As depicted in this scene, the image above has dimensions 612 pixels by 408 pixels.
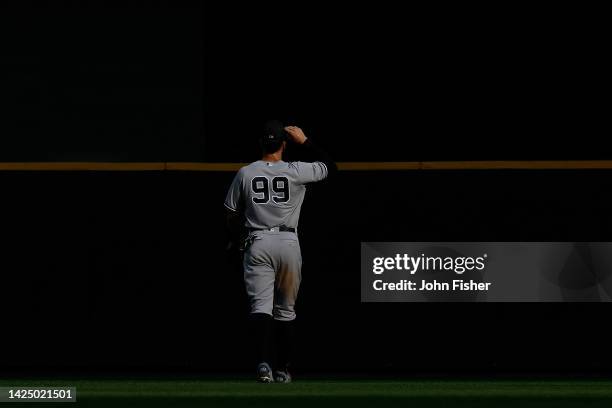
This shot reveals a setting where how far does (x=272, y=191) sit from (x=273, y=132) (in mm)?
409

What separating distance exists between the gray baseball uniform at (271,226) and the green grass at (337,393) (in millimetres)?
642

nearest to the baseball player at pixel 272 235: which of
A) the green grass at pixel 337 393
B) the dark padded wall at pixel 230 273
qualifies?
the green grass at pixel 337 393

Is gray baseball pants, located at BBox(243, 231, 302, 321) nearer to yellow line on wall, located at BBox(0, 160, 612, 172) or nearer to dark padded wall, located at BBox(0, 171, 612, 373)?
dark padded wall, located at BBox(0, 171, 612, 373)

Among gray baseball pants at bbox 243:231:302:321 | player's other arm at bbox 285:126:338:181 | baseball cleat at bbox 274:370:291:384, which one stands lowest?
baseball cleat at bbox 274:370:291:384

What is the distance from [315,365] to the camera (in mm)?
11148

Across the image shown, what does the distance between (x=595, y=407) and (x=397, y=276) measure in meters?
3.04

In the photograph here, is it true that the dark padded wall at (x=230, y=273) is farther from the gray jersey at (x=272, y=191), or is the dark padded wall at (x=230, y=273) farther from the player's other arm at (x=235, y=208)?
the gray jersey at (x=272, y=191)

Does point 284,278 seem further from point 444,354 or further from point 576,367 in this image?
point 576,367

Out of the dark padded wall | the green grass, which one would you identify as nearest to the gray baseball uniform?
the green grass

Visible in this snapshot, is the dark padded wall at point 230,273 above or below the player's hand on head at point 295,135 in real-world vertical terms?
below

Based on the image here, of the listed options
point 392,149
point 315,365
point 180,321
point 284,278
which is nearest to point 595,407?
point 284,278

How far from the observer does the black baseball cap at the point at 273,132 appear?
9.74 m

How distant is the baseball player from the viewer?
9.74 meters

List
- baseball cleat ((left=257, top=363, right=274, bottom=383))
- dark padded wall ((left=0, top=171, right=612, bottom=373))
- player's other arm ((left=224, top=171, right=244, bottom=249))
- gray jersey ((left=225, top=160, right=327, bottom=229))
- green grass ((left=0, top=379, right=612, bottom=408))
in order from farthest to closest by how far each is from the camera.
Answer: dark padded wall ((left=0, top=171, right=612, bottom=373)) < player's other arm ((left=224, top=171, right=244, bottom=249)) < gray jersey ((left=225, top=160, right=327, bottom=229)) < baseball cleat ((left=257, top=363, right=274, bottom=383)) < green grass ((left=0, top=379, right=612, bottom=408))
